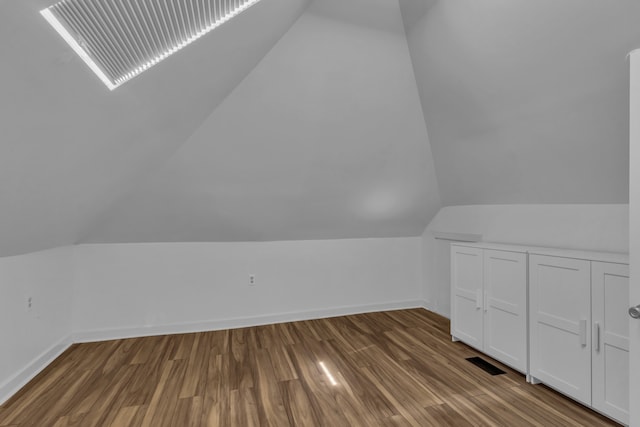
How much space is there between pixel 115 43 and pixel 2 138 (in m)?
0.55

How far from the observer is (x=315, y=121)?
278 centimetres

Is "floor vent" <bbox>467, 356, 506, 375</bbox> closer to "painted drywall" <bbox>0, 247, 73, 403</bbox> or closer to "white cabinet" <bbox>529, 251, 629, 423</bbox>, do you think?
"white cabinet" <bbox>529, 251, 629, 423</bbox>

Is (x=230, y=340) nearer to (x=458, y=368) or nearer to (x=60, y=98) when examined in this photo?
(x=458, y=368)

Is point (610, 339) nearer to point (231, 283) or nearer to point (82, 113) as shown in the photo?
point (82, 113)

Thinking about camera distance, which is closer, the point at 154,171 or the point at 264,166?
the point at 154,171

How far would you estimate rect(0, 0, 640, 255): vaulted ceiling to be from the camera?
5.01 feet

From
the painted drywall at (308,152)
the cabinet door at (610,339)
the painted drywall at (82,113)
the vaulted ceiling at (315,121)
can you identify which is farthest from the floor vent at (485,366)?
the painted drywall at (82,113)

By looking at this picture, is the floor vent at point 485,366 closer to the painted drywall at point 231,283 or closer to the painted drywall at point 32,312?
the painted drywall at point 231,283

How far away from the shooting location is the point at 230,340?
322cm

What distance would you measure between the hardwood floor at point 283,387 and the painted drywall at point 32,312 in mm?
134

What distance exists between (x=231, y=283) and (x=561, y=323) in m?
2.98

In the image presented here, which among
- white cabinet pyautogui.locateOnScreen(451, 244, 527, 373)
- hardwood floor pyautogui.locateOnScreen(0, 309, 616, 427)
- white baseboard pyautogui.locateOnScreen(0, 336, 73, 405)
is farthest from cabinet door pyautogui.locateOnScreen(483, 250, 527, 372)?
white baseboard pyautogui.locateOnScreen(0, 336, 73, 405)

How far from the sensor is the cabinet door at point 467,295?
2.85 meters

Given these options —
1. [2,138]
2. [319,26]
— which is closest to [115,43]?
[2,138]
